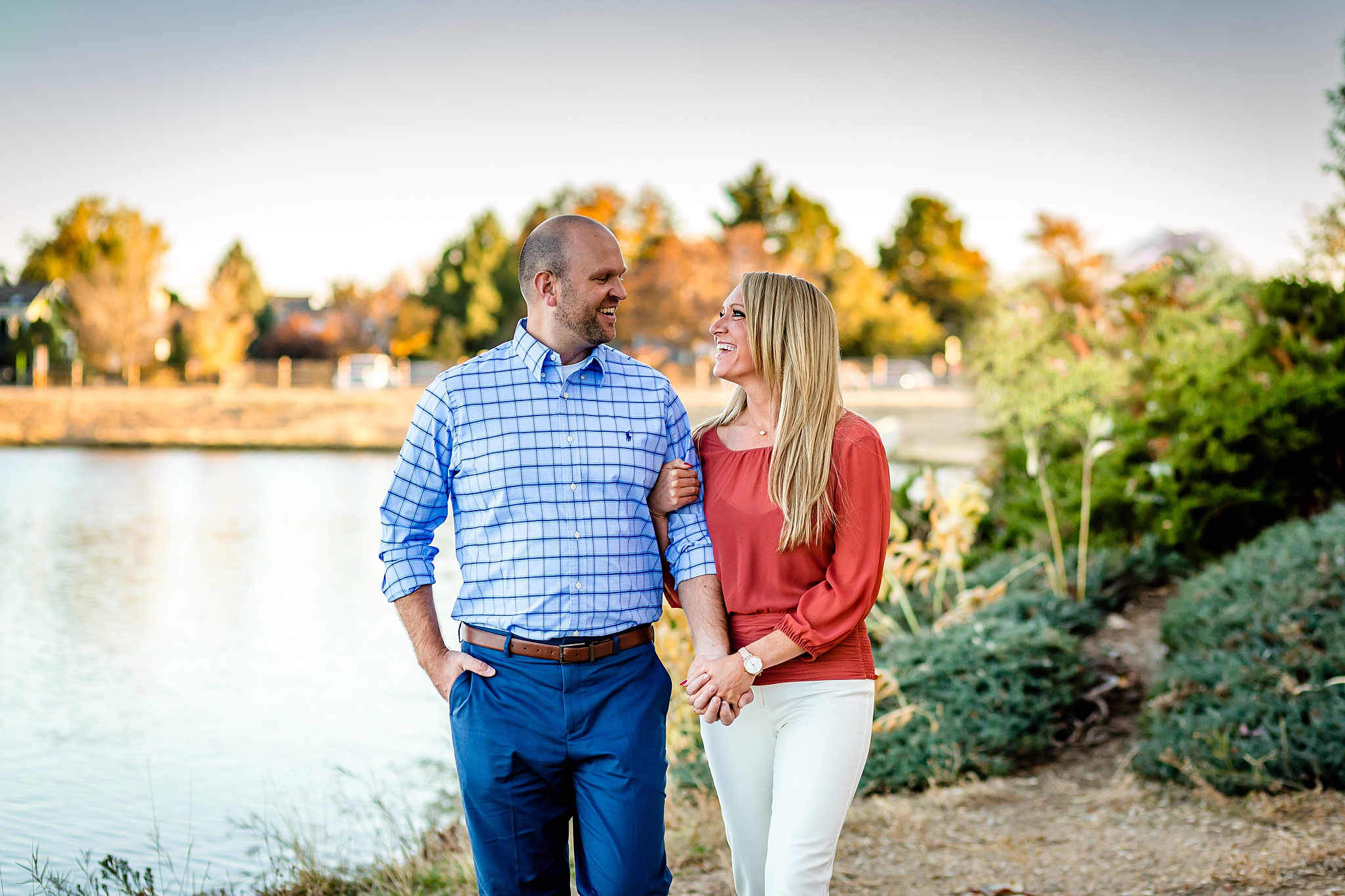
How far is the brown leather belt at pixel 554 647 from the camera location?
2572mm

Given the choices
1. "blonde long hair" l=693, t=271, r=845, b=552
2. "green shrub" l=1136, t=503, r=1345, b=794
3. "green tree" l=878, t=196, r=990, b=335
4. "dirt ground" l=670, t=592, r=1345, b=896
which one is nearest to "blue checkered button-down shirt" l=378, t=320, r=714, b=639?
"blonde long hair" l=693, t=271, r=845, b=552

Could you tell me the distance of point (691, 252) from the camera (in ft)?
149

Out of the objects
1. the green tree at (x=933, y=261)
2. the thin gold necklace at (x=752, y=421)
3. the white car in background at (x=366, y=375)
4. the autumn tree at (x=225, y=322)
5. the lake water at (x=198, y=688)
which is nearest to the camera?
the thin gold necklace at (x=752, y=421)

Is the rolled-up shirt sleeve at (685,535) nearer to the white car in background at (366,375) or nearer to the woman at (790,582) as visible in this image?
the woman at (790,582)

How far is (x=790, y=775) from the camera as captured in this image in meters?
2.68

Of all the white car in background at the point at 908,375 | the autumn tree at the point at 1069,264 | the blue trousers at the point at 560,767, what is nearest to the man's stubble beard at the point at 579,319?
the blue trousers at the point at 560,767

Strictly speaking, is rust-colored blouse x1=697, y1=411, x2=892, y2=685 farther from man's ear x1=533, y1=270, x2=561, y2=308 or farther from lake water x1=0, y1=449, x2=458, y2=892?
lake water x1=0, y1=449, x2=458, y2=892

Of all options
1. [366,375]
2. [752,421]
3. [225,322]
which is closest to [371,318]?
[225,322]

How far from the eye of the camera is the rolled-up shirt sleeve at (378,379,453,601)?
269 centimetres

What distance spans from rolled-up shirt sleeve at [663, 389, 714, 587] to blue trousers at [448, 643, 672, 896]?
22 centimetres

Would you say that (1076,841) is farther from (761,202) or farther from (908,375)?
(761,202)

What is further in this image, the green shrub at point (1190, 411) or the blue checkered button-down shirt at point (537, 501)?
the green shrub at point (1190, 411)

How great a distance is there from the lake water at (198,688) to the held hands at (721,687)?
304 cm

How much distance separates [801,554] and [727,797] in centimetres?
60
